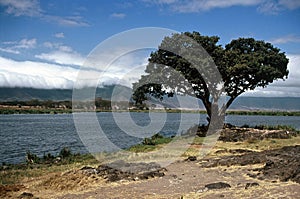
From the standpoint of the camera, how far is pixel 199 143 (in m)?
30.6

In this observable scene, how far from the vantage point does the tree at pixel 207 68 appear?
36.6 m

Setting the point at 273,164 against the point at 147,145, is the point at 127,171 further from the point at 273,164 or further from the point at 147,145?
the point at 147,145

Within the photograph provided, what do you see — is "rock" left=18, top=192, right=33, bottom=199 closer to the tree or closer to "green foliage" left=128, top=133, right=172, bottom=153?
"green foliage" left=128, top=133, right=172, bottom=153

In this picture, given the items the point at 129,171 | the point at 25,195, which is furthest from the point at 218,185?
the point at 25,195

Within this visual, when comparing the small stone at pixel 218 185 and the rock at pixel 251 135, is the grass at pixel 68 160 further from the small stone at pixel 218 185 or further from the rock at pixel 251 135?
the small stone at pixel 218 185

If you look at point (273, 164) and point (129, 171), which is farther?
point (129, 171)

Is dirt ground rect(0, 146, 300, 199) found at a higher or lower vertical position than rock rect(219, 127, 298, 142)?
lower

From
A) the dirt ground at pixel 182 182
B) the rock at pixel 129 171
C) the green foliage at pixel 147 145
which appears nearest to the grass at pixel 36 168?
the dirt ground at pixel 182 182

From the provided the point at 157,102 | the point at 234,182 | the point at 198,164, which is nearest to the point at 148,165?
the point at 198,164

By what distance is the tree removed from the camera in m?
36.6

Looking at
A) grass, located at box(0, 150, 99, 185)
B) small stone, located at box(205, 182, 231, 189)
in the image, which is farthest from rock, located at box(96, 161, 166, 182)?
grass, located at box(0, 150, 99, 185)

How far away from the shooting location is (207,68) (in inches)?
1419

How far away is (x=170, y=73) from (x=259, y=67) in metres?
9.59

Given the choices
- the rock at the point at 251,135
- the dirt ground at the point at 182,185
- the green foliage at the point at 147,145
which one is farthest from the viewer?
the rock at the point at 251,135
